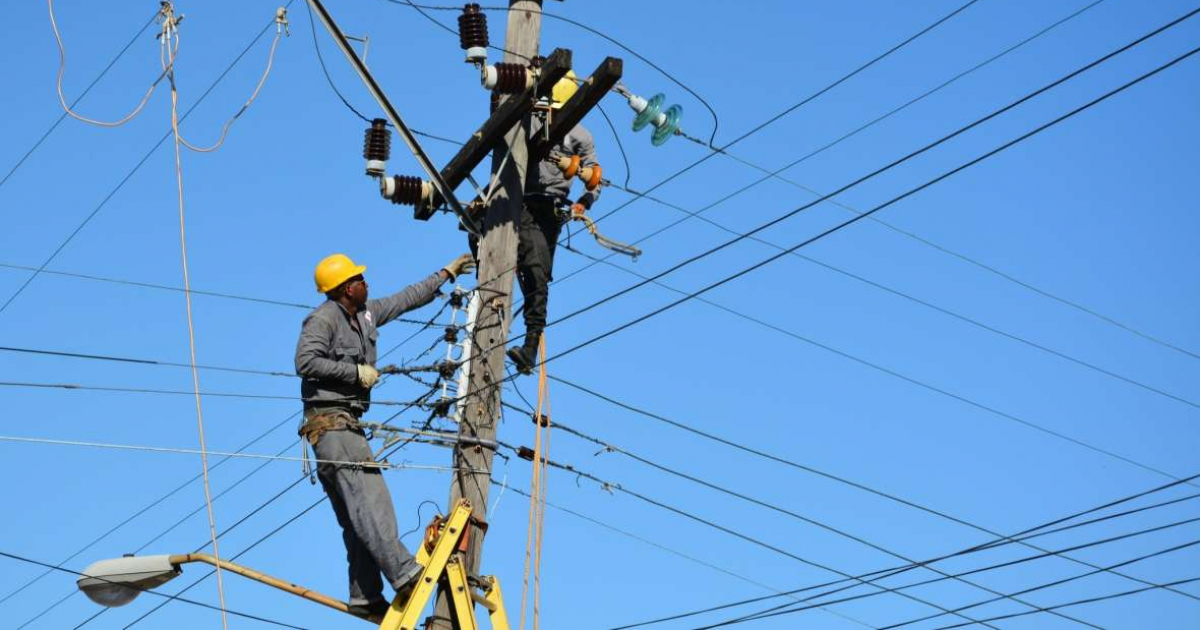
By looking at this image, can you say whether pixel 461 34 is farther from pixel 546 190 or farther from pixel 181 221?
pixel 181 221

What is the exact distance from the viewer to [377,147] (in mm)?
11242

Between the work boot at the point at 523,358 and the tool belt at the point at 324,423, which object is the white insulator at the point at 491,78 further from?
the tool belt at the point at 324,423

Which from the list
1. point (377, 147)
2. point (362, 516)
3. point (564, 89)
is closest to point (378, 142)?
point (377, 147)

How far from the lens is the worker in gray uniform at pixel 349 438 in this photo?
982 centimetres

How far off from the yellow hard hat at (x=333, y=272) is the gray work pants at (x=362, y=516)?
3.10 ft

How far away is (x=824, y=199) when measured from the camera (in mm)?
9258

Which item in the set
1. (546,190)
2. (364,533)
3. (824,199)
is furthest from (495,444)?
(824,199)

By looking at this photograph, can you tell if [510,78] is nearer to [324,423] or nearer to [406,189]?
[406,189]

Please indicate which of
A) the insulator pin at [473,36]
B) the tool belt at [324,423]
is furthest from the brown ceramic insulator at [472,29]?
the tool belt at [324,423]

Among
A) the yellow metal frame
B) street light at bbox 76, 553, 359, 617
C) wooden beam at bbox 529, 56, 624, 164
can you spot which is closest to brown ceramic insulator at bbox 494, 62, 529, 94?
wooden beam at bbox 529, 56, 624, 164

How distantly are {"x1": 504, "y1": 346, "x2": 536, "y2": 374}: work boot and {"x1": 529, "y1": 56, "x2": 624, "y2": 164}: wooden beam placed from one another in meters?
1.25

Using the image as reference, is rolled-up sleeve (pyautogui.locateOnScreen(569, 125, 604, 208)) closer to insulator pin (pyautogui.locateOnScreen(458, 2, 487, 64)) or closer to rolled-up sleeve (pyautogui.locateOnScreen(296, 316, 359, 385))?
insulator pin (pyautogui.locateOnScreen(458, 2, 487, 64))

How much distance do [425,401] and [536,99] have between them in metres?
2.03

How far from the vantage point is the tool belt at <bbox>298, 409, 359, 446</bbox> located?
996 cm
